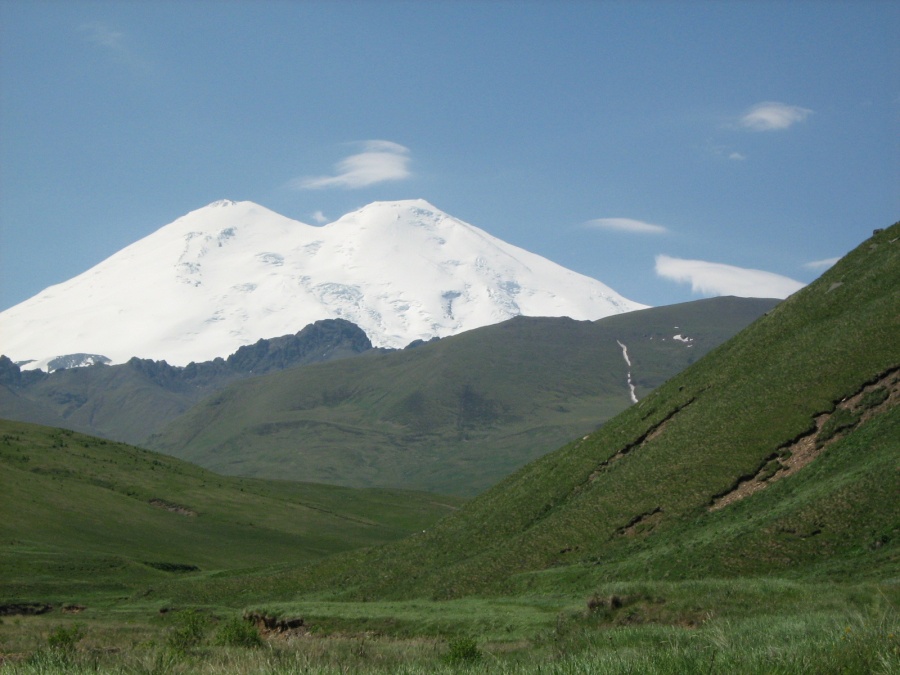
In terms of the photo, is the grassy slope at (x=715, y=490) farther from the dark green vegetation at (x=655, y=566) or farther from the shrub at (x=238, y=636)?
the shrub at (x=238, y=636)

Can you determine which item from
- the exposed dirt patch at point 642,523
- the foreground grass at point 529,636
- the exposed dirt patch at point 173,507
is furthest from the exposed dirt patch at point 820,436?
the exposed dirt patch at point 173,507

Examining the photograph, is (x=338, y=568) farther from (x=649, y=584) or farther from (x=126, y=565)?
(x=649, y=584)

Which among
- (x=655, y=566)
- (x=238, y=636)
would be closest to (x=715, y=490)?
(x=655, y=566)

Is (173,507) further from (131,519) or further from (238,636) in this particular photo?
(238,636)

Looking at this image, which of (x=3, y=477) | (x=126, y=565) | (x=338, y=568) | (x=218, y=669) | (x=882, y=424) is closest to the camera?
(x=218, y=669)

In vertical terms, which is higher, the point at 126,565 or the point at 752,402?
the point at 752,402

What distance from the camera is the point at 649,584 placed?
3434 centimetres

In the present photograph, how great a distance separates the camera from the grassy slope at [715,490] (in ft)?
129

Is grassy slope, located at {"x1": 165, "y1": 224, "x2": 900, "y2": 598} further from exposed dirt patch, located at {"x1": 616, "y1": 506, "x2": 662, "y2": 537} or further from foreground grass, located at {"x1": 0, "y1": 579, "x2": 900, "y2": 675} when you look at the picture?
foreground grass, located at {"x1": 0, "y1": 579, "x2": 900, "y2": 675}

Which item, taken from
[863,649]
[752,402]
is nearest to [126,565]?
[752,402]

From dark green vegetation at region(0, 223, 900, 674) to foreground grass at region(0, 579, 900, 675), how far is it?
0.11 meters

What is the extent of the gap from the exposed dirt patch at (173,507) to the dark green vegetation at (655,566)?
40435 millimetres

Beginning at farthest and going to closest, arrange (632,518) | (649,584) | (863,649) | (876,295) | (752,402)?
(876,295)
(752,402)
(632,518)
(649,584)
(863,649)

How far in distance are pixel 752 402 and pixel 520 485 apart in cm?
2067
